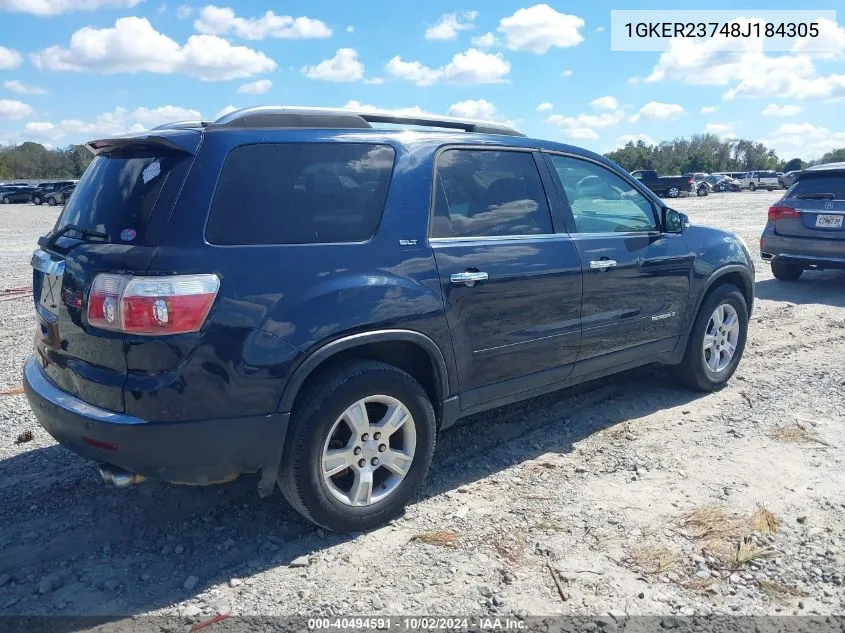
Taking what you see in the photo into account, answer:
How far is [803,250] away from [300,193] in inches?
340

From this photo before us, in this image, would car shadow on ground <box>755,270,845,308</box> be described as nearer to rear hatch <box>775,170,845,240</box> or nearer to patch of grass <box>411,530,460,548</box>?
rear hatch <box>775,170,845,240</box>

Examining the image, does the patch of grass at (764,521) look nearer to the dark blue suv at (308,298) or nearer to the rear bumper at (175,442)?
the dark blue suv at (308,298)

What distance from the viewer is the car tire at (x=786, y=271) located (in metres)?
10.5

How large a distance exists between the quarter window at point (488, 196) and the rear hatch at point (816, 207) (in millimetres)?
6961

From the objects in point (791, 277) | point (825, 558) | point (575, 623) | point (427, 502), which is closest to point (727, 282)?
point (825, 558)

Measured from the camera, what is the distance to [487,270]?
3781 millimetres

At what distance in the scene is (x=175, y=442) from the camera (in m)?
2.91

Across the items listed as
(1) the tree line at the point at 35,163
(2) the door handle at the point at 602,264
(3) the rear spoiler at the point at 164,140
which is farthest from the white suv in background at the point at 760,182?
(1) the tree line at the point at 35,163

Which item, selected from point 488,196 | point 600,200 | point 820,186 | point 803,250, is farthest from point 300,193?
point 820,186

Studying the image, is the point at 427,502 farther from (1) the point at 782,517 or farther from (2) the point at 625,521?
(1) the point at 782,517

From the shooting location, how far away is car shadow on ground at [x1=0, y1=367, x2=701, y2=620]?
3.00 m

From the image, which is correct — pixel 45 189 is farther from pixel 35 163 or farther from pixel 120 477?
pixel 120 477

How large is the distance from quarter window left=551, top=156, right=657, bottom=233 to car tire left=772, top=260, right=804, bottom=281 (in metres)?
6.71

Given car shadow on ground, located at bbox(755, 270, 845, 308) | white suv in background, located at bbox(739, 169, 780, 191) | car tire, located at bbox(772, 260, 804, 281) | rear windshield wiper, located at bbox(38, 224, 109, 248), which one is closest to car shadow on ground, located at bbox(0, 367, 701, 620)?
rear windshield wiper, located at bbox(38, 224, 109, 248)
